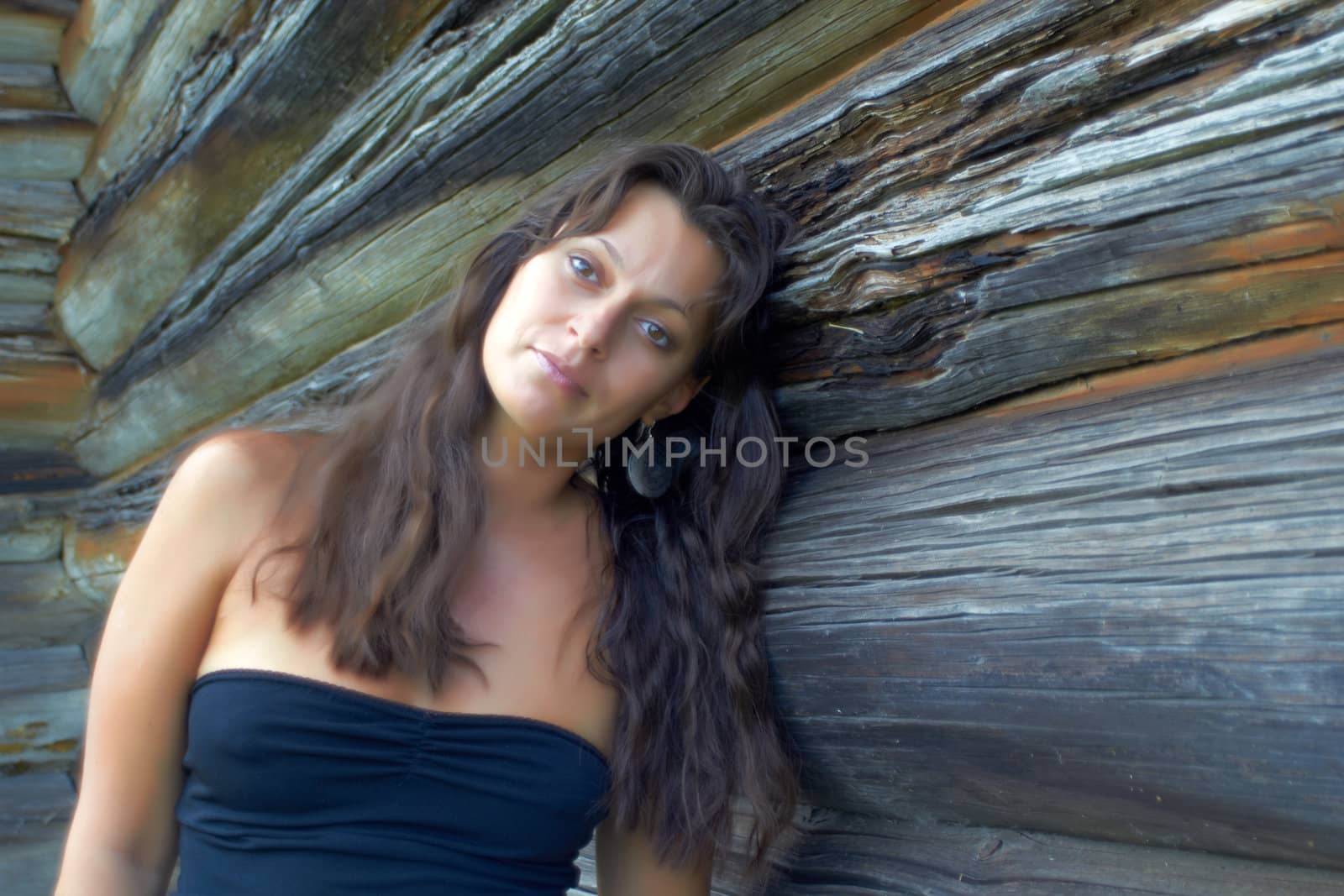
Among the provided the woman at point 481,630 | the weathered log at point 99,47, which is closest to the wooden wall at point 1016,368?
the woman at point 481,630

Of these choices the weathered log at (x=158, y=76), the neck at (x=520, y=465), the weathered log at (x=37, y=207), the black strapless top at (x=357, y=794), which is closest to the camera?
the black strapless top at (x=357, y=794)

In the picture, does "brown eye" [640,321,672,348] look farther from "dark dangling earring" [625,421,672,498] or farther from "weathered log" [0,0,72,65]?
"weathered log" [0,0,72,65]

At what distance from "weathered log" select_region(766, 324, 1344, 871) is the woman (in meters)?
0.25

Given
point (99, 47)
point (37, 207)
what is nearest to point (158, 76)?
point (99, 47)

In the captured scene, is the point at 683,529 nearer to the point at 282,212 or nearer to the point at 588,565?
the point at 588,565

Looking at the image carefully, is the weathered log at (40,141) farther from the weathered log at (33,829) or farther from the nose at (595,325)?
the nose at (595,325)

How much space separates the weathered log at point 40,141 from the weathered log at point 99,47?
7 cm

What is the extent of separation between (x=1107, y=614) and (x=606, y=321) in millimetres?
845

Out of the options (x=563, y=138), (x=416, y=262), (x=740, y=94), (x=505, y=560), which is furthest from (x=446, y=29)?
(x=505, y=560)

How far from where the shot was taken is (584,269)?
165cm

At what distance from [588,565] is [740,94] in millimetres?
891

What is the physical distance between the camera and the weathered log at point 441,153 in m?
1.70

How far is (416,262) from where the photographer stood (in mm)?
2367

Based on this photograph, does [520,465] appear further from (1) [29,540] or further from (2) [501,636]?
(1) [29,540]
